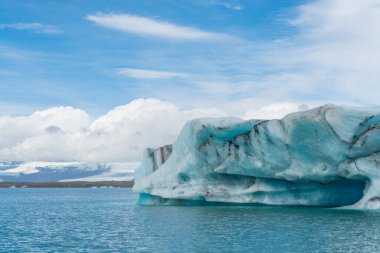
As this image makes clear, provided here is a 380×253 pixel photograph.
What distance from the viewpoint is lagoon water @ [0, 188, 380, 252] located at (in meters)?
22.4

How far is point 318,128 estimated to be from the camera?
3189cm

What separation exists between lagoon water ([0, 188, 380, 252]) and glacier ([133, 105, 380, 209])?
127cm

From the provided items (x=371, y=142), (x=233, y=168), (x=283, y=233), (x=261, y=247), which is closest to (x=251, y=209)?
(x=233, y=168)

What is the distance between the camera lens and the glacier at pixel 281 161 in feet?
103

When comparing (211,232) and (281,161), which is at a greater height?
(281,161)

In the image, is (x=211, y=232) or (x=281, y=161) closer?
(x=211, y=232)

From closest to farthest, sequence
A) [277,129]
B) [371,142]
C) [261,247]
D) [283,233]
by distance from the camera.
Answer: [261,247] → [283,233] → [371,142] → [277,129]

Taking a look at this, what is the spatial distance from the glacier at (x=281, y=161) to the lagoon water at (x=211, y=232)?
1.27 meters

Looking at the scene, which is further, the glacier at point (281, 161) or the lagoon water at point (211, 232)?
the glacier at point (281, 161)

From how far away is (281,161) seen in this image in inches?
1345

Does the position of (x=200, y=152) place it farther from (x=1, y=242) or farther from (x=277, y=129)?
(x=1, y=242)

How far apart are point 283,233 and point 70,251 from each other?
29.8 ft

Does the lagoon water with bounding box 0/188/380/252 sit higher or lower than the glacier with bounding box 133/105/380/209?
lower

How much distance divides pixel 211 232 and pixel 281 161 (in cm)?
943
